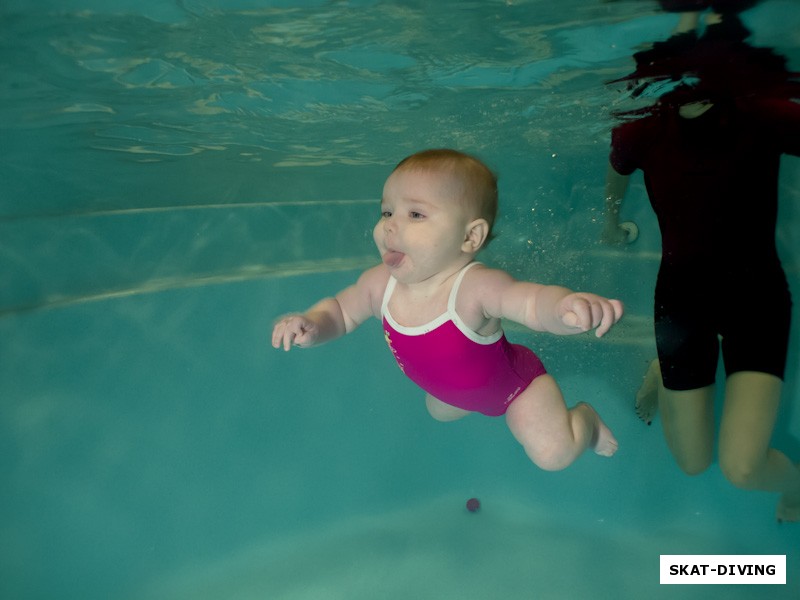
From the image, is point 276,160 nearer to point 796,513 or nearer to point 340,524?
point 340,524

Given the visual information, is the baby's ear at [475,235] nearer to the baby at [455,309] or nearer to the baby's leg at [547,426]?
the baby at [455,309]

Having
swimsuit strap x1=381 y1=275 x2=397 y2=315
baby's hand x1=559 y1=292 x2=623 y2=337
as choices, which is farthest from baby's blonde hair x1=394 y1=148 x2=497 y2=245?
baby's hand x1=559 y1=292 x2=623 y2=337

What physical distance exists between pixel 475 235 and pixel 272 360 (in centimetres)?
284

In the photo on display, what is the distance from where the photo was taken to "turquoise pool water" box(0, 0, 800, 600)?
409 centimetres

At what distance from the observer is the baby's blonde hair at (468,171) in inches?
122

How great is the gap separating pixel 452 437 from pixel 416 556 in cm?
117

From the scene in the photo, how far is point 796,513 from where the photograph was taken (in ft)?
15.4

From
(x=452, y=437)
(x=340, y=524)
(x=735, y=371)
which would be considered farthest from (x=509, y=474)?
(x=735, y=371)

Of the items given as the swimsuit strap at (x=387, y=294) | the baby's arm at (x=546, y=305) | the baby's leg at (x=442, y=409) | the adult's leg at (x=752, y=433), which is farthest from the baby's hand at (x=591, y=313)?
the adult's leg at (x=752, y=433)

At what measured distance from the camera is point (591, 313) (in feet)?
8.20

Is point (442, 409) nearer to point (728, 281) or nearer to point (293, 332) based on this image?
point (293, 332)

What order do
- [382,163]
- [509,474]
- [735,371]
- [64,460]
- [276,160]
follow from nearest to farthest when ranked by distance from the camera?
[735,371] → [64,460] → [509,474] → [276,160] → [382,163]

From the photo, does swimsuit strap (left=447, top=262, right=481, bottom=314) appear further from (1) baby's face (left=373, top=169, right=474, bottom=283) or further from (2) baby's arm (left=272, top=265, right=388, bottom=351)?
(2) baby's arm (left=272, top=265, right=388, bottom=351)

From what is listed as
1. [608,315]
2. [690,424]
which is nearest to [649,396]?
[690,424]
